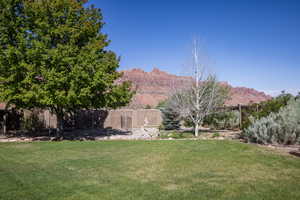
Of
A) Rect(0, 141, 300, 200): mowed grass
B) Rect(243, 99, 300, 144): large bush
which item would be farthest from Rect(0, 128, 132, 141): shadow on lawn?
Rect(243, 99, 300, 144): large bush

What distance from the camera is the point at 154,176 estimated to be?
5016 mm

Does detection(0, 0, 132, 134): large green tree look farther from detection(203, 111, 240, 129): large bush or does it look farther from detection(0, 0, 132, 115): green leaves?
detection(203, 111, 240, 129): large bush

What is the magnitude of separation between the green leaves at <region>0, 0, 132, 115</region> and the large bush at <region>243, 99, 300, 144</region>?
6556 mm

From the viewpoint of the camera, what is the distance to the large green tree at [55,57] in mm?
10805

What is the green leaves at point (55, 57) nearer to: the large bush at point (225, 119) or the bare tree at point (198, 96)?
the bare tree at point (198, 96)

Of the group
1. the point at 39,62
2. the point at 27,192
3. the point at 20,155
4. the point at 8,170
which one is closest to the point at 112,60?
the point at 39,62

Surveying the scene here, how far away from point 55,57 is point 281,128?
9525 millimetres

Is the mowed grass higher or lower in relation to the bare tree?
lower

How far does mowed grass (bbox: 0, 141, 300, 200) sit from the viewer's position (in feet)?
12.9

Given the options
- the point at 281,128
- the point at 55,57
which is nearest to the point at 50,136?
the point at 55,57

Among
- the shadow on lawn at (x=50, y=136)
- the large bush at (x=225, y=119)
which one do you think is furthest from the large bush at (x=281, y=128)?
the shadow on lawn at (x=50, y=136)

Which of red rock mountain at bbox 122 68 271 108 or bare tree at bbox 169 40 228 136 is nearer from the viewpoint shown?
bare tree at bbox 169 40 228 136

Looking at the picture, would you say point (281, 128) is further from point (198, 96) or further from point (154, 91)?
point (154, 91)

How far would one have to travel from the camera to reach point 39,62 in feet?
36.4
